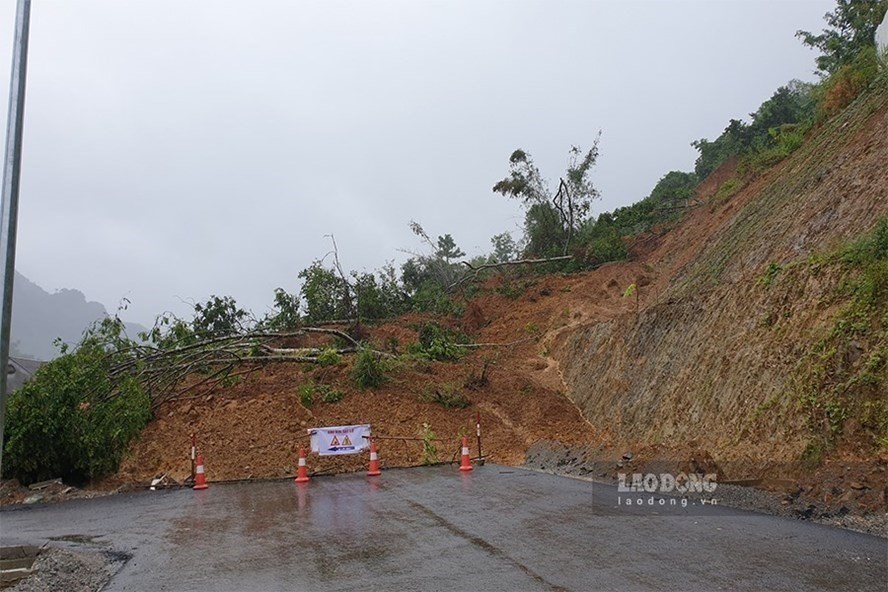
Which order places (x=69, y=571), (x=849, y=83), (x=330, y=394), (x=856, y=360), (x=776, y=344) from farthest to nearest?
(x=330, y=394) < (x=849, y=83) < (x=776, y=344) < (x=856, y=360) < (x=69, y=571)

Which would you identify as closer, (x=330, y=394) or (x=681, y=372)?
(x=681, y=372)

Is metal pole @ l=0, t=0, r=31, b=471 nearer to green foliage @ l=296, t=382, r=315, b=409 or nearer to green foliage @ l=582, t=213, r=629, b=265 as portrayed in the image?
green foliage @ l=296, t=382, r=315, b=409

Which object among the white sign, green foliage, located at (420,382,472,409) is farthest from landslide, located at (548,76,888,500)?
the white sign

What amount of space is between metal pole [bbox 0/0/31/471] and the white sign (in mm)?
9728

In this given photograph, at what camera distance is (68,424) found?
600 inches

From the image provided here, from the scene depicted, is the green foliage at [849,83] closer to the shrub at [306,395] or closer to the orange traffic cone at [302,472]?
the shrub at [306,395]

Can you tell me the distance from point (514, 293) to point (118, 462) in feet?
60.8

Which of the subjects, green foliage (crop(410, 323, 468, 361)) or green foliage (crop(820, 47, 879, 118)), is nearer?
green foliage (crop(820, 47, 879, 118))

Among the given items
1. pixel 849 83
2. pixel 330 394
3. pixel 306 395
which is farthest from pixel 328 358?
pixel 849 83

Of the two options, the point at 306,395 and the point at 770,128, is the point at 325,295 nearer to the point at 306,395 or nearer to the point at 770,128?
the point at 306,395

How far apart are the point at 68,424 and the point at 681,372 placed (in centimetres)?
1362

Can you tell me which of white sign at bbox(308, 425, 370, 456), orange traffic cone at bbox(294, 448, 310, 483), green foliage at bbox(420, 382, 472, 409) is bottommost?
orange traffic cone at bbox(294, 448, 310, 483)

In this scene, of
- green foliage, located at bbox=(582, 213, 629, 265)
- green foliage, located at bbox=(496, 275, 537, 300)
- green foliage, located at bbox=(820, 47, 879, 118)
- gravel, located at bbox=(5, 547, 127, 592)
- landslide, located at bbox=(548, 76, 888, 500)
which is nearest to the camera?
gravel, located at bbox=(5, 547, 127, 592)

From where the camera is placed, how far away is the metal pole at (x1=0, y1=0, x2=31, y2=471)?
5941mm
